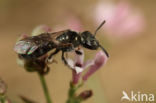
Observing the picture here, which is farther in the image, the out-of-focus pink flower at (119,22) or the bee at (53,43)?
the out-of-focus pink flower at (119,22)

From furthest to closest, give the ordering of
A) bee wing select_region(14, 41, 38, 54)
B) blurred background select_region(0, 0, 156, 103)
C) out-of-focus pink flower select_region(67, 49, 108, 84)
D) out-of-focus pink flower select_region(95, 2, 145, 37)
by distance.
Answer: blurred background select_region(0, 0, 156, 103) → out-of-focus pink flower select_region(95, 2, 145, 37) → out-of-focus pink flower select_region(67, 49, 108, 84) → bee wing select_region(14, 41, 38, 54)

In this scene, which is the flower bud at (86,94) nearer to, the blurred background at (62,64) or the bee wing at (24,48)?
the bee wing at (24,48)

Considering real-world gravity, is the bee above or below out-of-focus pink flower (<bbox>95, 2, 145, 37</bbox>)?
above

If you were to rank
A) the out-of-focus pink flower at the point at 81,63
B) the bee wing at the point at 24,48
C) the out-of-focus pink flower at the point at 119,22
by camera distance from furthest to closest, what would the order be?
the out-of-focus pink flower at the point at 119,22, the out-of-focus pink flower at the point at 81,63, the bee wing at the point at 24,48

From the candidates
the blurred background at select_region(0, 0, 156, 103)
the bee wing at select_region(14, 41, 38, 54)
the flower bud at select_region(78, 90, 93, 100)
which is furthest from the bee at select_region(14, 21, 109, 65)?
the blurred background at select_region(0, 0, 156, 103)

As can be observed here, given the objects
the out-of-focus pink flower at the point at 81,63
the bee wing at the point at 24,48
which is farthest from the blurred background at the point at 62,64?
the bee wing at the point at 24,48

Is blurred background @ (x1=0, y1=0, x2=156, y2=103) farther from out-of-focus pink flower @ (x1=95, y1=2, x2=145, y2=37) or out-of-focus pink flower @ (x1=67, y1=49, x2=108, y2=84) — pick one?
out-of-focus pink flower @ (x1=67, y1=49, x2=108, y2=84)

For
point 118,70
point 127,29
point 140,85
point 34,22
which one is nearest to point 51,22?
point 34,22
